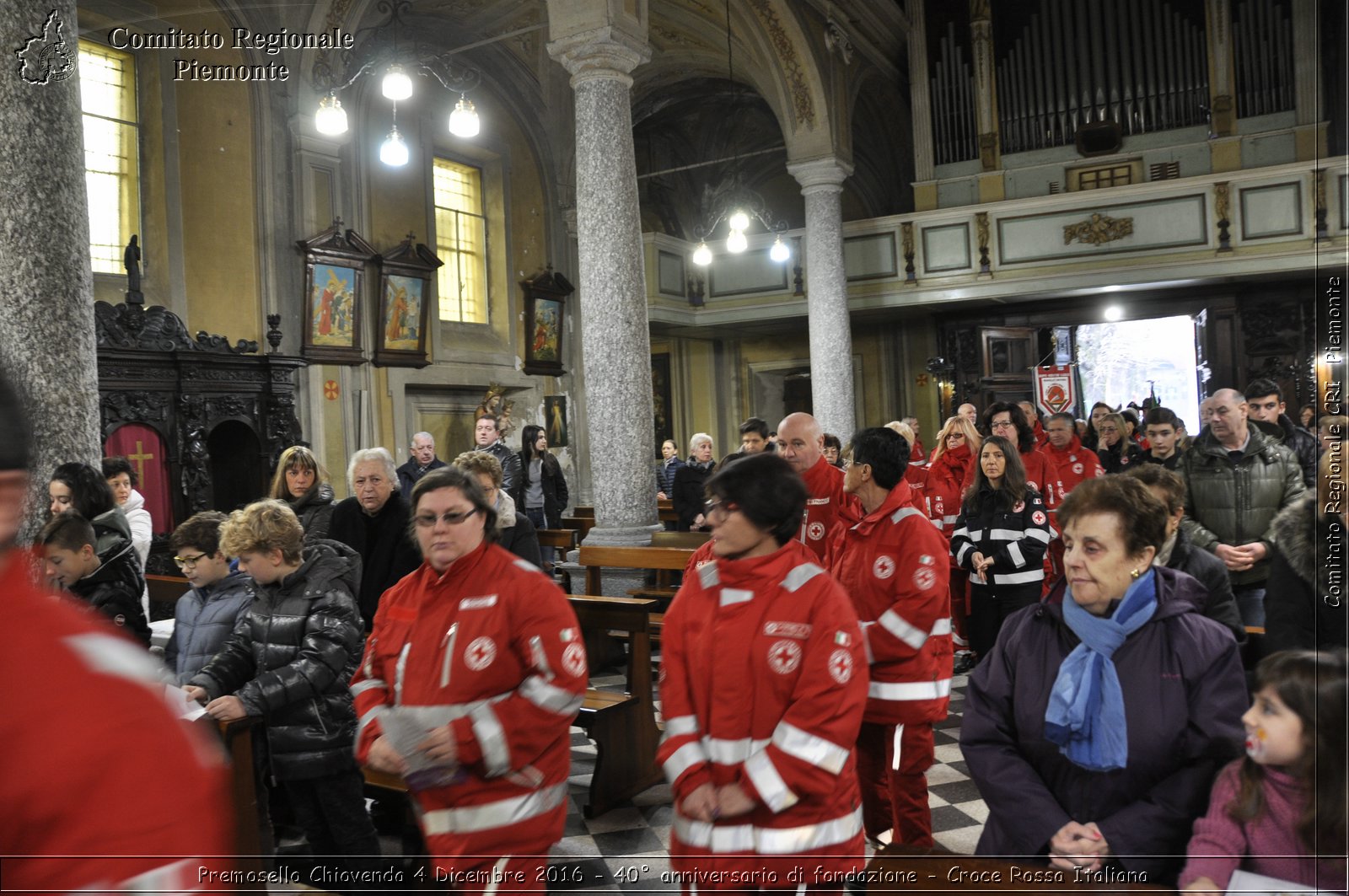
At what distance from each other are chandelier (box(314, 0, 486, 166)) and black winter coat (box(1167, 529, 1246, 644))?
790 centimetres

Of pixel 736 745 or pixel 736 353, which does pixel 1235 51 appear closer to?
pixel 736 353

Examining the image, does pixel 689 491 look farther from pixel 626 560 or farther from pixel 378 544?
pixel 378 544

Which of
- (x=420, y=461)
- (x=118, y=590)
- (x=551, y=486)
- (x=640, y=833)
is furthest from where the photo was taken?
(x=551, y=486)

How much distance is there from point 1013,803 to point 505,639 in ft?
4.27

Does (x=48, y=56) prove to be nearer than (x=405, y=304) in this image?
Yes

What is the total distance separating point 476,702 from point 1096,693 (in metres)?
1.50

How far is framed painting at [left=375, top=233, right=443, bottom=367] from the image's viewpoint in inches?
460

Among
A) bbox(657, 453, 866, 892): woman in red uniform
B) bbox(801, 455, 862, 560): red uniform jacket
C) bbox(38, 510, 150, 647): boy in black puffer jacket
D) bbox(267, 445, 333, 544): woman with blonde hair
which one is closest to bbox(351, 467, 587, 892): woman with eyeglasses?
bbox(657, 453, 866, 892): woman in red uniform

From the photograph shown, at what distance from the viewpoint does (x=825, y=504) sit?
4.51 metres

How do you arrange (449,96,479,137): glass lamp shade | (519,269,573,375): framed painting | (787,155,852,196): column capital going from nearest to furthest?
1. (449,96,479,137): glass lamp shade
2. (787,155,852,196): column capital
3. (519,269,573,375): framed painting

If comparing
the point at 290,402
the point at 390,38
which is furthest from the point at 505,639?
the point at 390,38

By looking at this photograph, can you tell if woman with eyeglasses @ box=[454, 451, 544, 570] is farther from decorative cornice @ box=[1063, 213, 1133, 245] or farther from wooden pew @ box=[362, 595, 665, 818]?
decorative cornice @ box=[1063, 213, 1133, 245]

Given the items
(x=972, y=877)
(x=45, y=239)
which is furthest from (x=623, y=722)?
(x=45, y=239)

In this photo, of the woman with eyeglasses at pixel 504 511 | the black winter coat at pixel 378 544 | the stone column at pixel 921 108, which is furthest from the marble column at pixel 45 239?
the stone column at pixel 921 108
